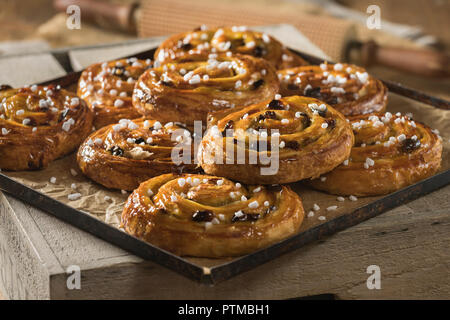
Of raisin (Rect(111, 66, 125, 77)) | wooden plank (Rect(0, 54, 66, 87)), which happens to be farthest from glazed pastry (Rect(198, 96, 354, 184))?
wooden plank (Rect(0, 54, 66, 87))

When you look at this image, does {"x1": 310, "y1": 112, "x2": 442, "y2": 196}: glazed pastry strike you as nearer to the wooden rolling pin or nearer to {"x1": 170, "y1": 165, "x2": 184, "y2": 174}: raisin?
{"x1": 170, "y1": 165, "x2": 184, "y2": 174}: raisin

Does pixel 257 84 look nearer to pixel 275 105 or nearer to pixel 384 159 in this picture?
pixel 275 105

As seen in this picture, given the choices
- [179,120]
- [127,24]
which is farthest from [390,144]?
[127,24]

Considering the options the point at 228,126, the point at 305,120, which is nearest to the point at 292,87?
the point at 305,120

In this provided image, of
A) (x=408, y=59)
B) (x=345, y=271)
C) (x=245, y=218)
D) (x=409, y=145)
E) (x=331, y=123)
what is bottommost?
(x=345, y=271)

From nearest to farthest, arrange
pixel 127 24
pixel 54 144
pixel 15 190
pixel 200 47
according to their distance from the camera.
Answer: pixel 15 190 → pixel 54 144 → pixel 200 47 → pixel 127 24

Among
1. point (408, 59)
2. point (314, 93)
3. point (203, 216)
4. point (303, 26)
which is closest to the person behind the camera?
point (203, 216)
